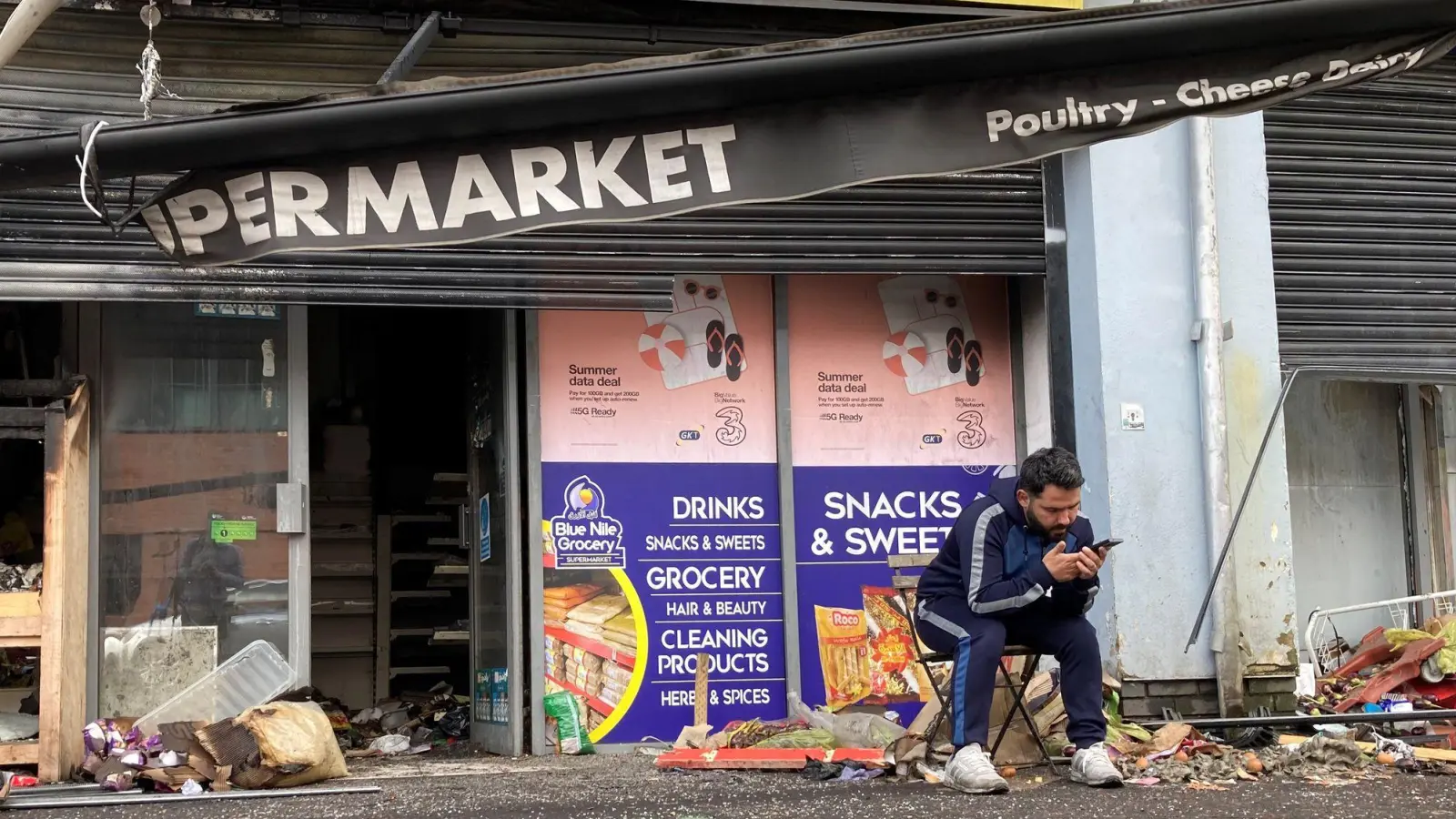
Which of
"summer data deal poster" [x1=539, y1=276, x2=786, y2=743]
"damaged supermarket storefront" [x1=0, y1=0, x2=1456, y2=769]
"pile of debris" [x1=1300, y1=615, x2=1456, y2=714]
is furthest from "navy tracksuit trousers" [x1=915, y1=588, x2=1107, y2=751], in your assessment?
"pile of debris" [x1=1300, y1=615, x2=1456, y2=714]

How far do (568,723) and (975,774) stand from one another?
9.17ft

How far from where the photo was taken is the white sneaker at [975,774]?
5422mm

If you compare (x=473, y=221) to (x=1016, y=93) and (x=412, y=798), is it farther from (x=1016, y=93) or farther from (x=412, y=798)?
(x=412, y=798)

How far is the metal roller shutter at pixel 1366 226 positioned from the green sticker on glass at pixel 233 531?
5435 millimetres

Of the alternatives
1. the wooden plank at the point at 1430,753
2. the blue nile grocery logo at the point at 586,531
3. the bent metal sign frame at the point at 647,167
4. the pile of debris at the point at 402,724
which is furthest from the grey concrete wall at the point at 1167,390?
the pile of debris at the point at 402,724

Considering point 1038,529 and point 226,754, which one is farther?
point 226,754

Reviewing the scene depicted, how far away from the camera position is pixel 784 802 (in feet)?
17.9

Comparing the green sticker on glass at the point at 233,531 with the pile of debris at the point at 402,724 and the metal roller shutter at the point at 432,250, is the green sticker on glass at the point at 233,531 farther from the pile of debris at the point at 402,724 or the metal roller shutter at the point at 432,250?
the pile of debris at the point at 402,724

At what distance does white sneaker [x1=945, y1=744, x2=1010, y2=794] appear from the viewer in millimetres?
5422

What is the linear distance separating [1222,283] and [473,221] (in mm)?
4769

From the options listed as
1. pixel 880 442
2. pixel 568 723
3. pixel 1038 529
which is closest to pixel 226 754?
pixel 568 723

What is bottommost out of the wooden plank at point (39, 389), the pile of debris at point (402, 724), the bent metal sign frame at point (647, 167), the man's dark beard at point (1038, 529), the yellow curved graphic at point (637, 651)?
the pile of debris at point (402, 724)

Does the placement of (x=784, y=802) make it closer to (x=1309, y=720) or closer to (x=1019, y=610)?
(x=1019, y=610)

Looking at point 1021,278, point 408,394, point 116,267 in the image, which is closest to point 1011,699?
point 1021,278
